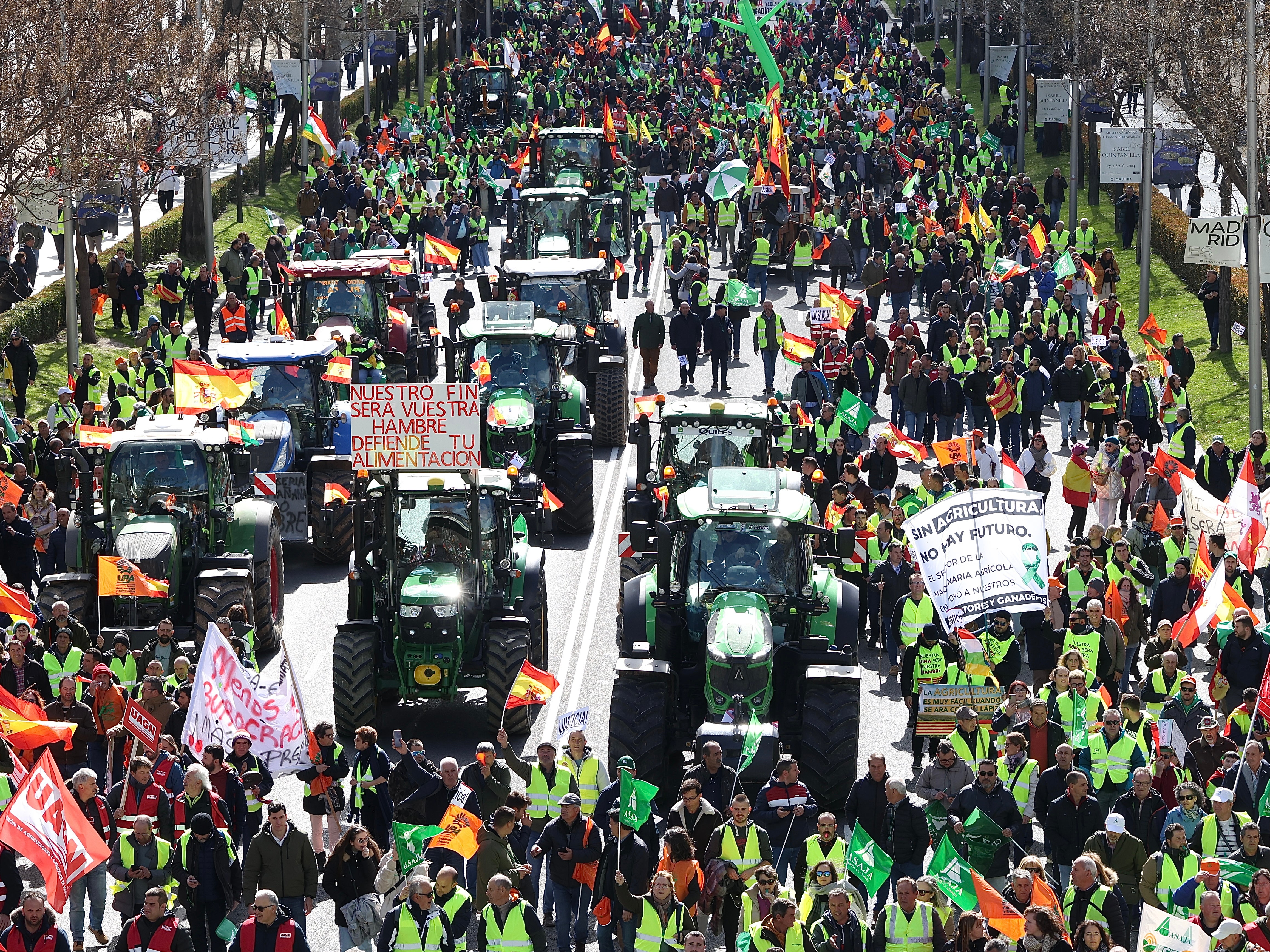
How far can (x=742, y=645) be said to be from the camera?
16859 millimetres

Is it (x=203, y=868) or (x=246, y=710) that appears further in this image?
(x=246, y=710)

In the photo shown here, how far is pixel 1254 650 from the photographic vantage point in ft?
60.5

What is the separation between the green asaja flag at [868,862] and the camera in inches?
562

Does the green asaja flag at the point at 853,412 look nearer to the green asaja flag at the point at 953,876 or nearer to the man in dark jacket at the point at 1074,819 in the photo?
the man in dark jacket at the point at 1074,819

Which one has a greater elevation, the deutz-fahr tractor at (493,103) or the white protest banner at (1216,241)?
the deutz-fahr tractor at (493,103)

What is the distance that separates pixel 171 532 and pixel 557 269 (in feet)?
36.2

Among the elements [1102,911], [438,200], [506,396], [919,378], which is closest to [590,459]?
[506,396]

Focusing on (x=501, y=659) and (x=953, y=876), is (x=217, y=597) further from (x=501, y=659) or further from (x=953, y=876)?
Result: (x=953, y=876)

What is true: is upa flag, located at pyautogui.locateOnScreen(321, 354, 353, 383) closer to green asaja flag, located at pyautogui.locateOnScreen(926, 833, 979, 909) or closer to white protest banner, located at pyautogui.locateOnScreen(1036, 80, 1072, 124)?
green asaja flag, located at pyautogui.locateOnScreen(926, 833, 979, 909)

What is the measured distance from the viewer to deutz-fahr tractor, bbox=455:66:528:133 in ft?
192

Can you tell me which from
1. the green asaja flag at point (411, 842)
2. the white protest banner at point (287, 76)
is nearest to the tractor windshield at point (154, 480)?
the green asaja flag at point (411, 842)

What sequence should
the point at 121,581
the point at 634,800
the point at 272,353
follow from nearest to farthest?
1. the point at 634,800
2. the point at 121,581
3. the point at 272,353

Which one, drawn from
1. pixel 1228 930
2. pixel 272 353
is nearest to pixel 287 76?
pixel 272 353

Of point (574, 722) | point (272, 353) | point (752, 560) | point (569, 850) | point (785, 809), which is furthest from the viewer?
point (272, 353)
